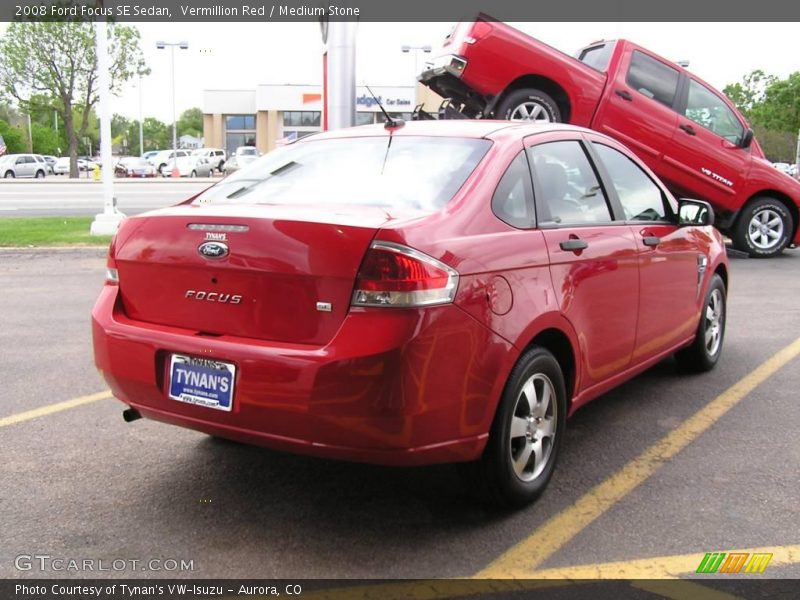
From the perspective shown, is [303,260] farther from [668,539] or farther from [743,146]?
[743,146]

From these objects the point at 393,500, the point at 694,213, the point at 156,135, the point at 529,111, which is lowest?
the point at 393,500

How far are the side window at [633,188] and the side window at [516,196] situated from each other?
2.92 feet

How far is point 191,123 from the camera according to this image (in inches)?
4478

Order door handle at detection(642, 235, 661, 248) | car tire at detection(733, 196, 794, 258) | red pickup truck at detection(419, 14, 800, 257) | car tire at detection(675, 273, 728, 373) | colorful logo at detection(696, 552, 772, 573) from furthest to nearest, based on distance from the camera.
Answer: car tire at detection(733, 196, 794, 258) < red pickup truck at detection(419, 14, 800, 257) < car tire at detection(675, 273, 728, 373) < door handle at detection(642, 235, 661, 248) < colorful logo at detection(696, 552, 772, 573)

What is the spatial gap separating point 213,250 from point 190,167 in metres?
45.7

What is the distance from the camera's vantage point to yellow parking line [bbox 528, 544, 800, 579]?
287 centimetres

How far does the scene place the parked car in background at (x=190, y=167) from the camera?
4653cm

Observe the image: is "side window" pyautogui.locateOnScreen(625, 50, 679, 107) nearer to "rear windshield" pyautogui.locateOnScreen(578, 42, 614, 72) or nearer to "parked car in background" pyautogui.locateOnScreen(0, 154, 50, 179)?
"rear windshield" pyautogui.locateOnScreen(578, 42, 614, 72)

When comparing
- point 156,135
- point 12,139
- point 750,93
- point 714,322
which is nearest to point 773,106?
point 750,93

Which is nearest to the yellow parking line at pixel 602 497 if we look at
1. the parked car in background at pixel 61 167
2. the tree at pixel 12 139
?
the parked car in background at pixel 61 167

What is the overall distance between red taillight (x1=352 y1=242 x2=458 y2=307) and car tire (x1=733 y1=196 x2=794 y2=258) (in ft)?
32.2

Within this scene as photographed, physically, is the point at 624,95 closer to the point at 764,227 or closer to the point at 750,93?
A: the point at 764,227

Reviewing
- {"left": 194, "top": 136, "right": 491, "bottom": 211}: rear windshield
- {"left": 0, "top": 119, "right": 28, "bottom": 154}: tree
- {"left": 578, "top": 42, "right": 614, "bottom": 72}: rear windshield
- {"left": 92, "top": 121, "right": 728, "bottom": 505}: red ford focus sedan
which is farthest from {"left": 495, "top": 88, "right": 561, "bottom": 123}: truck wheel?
{"left": 0, "top": 119, "right": 28, "bottom": 154}: tree

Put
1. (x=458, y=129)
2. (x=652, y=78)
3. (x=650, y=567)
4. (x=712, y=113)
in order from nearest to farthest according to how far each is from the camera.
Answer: (x=650, y=567) → (x=458, y=129) → (x=652, y=78) → (x=712, y=113)
